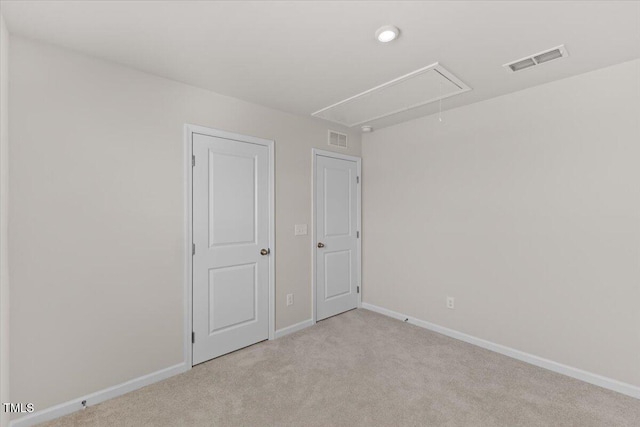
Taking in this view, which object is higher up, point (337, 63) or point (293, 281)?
point (337, 63)

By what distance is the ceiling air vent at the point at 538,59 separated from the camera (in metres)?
2.01

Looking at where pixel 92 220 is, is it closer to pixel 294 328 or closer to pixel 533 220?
pixel 294 328

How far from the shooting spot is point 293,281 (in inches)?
131

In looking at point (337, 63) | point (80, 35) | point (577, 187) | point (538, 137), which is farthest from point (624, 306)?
point (80, 35)

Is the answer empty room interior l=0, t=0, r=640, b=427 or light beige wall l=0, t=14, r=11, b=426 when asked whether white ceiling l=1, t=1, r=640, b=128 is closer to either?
empty room interior l=0, t=0, r=640, b=427

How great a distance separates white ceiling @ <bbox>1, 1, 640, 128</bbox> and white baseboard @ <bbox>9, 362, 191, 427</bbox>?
2.40 meters

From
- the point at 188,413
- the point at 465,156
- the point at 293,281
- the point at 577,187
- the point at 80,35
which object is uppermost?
the point at 80,35

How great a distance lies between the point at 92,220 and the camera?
2076mm

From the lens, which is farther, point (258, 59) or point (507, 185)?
point (507, 185)

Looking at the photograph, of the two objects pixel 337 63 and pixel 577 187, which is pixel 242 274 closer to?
pixel 337 63

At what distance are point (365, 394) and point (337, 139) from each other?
111 inches

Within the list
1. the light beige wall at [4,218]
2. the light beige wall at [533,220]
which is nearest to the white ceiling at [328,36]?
the light beige wall at [4,218]

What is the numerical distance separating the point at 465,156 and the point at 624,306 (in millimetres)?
1746

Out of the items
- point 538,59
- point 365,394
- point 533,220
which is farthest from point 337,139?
point 365,394
